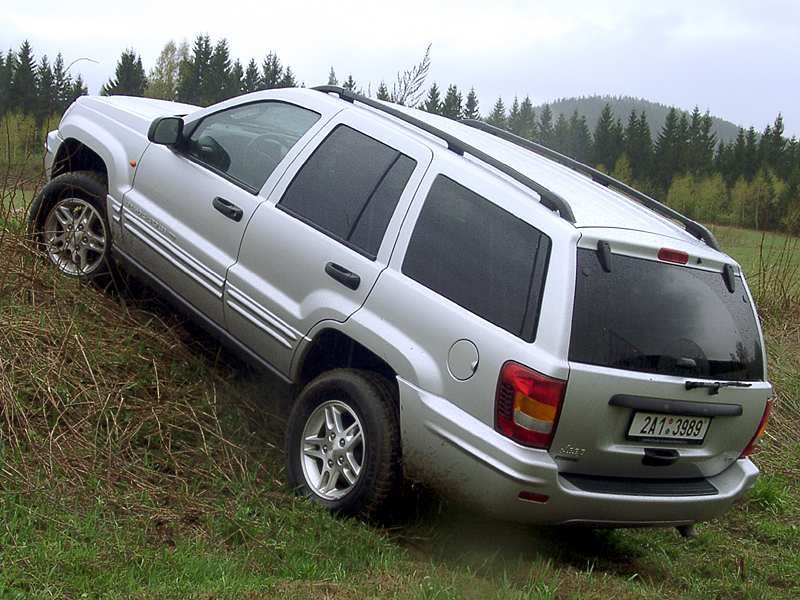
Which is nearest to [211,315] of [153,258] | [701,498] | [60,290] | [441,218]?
[153,258]

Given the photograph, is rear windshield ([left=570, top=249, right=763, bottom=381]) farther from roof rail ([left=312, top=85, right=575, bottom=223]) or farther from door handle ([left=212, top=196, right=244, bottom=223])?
door handle ([left=212, top=196, right=244, bottom=223])

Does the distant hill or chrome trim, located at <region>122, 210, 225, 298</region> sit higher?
chrome trim, located at <region>122, 210, 225, 298</region>

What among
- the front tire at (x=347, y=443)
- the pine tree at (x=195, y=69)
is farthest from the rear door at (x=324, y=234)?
the pine tree at (x=195, y=69)

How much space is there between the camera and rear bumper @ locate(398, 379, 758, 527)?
4031 mm

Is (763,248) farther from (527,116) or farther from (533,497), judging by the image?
(527,116)

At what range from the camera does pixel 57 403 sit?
5008 mm

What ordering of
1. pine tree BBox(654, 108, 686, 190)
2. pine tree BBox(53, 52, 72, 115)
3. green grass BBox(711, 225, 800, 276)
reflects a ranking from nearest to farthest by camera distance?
1. pine tree BBox(53, 52, 72, 115)
2. green grass BBox(711, 225, 800, 276)
3. pine tree BBox(654, 108, 686, 190)

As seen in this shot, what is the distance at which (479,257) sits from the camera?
4.37 m

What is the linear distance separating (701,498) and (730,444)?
29 centimetres

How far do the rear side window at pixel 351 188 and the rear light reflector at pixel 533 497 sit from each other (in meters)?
1.33

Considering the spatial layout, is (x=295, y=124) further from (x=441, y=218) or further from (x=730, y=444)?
(x=730, y=444)

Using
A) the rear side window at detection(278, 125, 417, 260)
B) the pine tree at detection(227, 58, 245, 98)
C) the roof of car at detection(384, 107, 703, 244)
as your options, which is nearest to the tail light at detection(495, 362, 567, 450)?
the roof of car at detection(384, 107, 703, 244)

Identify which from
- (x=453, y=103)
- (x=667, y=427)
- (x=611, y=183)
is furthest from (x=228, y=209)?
(x=453, y=103)

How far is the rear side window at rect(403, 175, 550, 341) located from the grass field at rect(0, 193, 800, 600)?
1.07 metres
